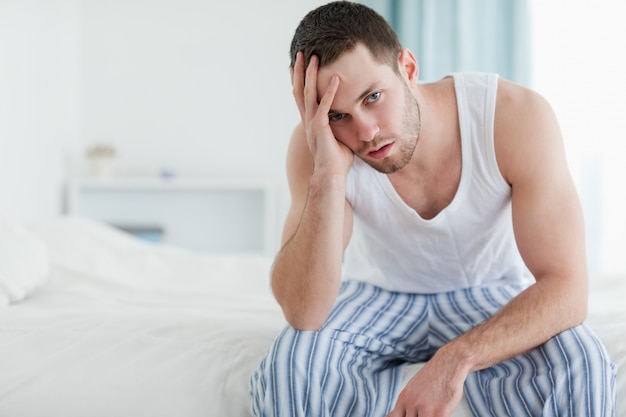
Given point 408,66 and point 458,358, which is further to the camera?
point 408,66

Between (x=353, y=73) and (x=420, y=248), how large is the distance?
383 mm

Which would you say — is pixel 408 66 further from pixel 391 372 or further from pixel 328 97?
pixel 391 372

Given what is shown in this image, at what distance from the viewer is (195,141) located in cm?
422

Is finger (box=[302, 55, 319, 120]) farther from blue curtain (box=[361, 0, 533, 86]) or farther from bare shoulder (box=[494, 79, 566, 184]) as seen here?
blue curtain (box=[361, 0, 533, 86])

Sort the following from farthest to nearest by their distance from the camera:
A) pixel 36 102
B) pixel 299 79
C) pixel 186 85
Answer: pixel 186 85 → pixel 36 102 → pixel 299 79

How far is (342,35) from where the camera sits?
127cm

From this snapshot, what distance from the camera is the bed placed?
119cm

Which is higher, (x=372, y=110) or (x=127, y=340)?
(x=372, y=110)

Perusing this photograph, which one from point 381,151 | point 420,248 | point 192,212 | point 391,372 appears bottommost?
point 192,212

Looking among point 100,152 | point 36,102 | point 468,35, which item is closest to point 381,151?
point 468,35

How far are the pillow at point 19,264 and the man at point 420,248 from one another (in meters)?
0.67

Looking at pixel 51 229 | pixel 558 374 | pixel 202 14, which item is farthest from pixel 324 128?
pixel 202 14

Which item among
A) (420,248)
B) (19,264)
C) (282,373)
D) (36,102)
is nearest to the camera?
(282,373)

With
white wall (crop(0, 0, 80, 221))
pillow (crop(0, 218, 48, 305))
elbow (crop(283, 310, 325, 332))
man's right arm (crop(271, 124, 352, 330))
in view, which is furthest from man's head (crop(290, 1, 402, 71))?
white wall (crop(0, 0, 80, 221))
